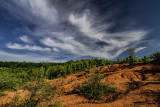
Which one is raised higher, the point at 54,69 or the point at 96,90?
the point at 54,69

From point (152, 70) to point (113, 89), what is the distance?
13.9ft

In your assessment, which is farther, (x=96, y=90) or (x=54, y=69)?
(x=54, y=69)

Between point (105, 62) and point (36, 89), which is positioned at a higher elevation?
point (105, 62)

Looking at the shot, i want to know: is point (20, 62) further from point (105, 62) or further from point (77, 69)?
point (105, 62)

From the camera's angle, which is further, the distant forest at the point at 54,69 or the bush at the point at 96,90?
the distant forest at the point at 54,69

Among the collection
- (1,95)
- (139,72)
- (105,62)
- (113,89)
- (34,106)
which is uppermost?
(105,62)

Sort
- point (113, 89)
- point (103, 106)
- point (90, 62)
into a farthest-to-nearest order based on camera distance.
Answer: point (90, 62)
point (113, 89)
point (103, 106)

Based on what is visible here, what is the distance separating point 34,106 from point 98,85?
270 cm

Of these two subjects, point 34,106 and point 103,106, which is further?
point 34,106

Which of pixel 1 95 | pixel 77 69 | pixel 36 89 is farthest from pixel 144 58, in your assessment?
pixel 1 95

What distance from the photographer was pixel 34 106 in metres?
2.76

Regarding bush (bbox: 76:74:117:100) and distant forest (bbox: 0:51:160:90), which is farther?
distant forest (bbox: 0:51:160:90)

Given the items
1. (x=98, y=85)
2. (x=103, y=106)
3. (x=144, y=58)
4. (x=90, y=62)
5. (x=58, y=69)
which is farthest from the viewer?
(x=90, y=62)

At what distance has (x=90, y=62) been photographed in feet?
37.5
